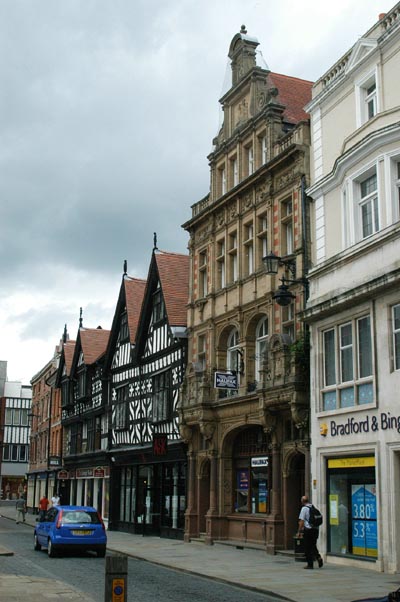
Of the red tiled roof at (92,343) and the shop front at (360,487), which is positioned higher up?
the red tiled roof at (92,343)

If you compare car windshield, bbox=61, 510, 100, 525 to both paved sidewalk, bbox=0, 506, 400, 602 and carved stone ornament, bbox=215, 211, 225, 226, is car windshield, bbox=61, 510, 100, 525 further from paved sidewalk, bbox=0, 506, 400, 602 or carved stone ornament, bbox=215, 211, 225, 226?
carved stone ornament, bbox=215, 211, 225, 226

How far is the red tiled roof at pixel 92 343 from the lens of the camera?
46.6m

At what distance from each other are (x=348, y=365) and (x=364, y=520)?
12.6 ft

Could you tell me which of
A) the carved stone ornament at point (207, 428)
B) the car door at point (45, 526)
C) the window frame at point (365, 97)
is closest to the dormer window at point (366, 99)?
the window frame at point (365, 97)

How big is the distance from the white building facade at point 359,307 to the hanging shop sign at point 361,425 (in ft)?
0.09

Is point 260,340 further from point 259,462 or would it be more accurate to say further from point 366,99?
point 366,99

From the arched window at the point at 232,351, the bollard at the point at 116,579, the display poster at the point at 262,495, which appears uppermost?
the arched window at the point at 232,351

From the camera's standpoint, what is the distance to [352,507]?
19562 mm

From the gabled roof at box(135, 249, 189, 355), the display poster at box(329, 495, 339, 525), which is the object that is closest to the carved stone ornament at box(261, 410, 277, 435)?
the display poster at box(329, 495, 339, 525)

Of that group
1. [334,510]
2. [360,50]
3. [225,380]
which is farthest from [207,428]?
[360,50]

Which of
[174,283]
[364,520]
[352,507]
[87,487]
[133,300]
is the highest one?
[133,300]

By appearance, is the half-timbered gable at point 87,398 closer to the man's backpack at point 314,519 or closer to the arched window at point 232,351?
the arched window at point 232,351

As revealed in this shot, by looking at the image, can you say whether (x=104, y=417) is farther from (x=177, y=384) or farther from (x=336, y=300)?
(x=336, y=300)

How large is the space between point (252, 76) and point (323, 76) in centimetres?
534
